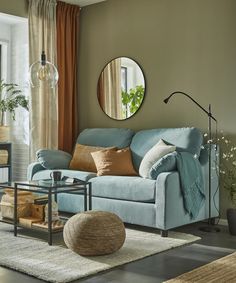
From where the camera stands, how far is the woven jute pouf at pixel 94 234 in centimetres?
313

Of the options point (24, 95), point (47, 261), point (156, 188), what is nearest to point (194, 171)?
point (156, 188)

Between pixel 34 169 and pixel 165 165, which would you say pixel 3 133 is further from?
pixel 165 165

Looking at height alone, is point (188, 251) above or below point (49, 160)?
below

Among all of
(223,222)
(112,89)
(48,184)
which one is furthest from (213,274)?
(112,89)

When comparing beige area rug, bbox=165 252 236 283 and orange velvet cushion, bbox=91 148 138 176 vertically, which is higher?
Result: orange velvet cushion, bbox=91 148 138 176

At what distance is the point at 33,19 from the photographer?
5.48m

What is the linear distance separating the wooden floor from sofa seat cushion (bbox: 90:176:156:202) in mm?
613

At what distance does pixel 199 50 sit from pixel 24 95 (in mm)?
2468

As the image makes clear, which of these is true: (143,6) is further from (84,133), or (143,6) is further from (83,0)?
(84,133)

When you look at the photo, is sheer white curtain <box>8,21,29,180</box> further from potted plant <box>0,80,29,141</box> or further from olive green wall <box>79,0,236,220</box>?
olive green wall <box>79,0,236,220</box>

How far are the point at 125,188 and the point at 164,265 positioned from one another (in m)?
1.13

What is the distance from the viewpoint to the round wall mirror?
5.26m

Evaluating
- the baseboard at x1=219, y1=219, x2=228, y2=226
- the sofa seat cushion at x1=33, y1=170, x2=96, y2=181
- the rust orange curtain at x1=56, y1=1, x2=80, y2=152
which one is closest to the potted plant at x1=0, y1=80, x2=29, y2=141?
the rust orange curtain at x1=56, y1=1, x2=80, y2=152

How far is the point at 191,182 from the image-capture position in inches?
158
